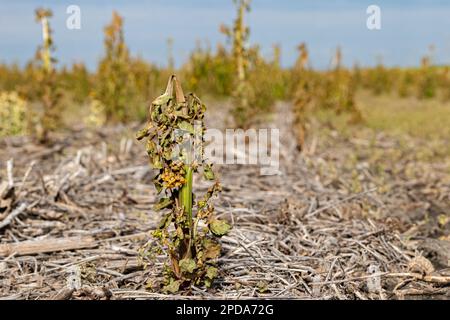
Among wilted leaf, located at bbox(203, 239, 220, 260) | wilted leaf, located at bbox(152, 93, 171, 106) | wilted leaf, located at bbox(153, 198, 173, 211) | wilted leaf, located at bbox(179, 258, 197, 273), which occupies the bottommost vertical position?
wilted leaf, located at bbox(179, 258, 197, 273)

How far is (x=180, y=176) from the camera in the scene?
243 centimetres

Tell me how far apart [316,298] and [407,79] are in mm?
17461

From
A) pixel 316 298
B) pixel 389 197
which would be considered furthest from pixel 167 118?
pixel 389 197

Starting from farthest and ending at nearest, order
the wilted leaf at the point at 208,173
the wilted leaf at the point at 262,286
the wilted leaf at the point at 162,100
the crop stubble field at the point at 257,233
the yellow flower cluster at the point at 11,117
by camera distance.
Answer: the yellow flower cluster at the point at 11,117, the crop stubble field at the point at 257,233, the wilted leaf at the point at 262,286, the wilted leaf at the point at 208,173, the wilted leaf at the point at 162,100

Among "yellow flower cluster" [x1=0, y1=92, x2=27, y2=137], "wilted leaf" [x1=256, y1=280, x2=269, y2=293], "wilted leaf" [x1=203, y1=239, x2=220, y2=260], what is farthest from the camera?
"yellow flower cluster" [x1=0, y1=92, x2=27, y2=137]

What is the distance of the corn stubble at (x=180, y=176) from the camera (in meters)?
2.38

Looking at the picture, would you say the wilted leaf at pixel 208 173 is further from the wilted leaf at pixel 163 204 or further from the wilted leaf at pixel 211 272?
the wilted leaf at pixel 211 272

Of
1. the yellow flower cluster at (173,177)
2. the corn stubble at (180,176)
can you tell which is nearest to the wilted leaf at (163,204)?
the corn stubble at (180,176)

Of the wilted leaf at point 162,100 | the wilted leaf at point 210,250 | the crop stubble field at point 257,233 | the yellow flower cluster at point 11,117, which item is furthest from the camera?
the yellow flower cluster at point 11,117

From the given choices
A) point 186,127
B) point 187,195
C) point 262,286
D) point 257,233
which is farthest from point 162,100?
point 257,233

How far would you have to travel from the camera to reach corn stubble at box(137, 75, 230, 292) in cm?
238

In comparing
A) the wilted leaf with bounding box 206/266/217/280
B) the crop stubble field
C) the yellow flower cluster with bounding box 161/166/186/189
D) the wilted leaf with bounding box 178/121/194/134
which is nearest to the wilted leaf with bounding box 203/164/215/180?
the yellow flower cluster with bounding box 161/166/186/189

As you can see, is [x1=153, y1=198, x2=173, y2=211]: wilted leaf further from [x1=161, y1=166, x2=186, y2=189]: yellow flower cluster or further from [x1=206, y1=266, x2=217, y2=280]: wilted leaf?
[x1=206, y1=266, x2=217, y2=280]: wilted leaf

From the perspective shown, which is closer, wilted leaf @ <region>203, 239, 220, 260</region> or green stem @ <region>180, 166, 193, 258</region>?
green stem @ <region>180, 166, 193, 258</region>
